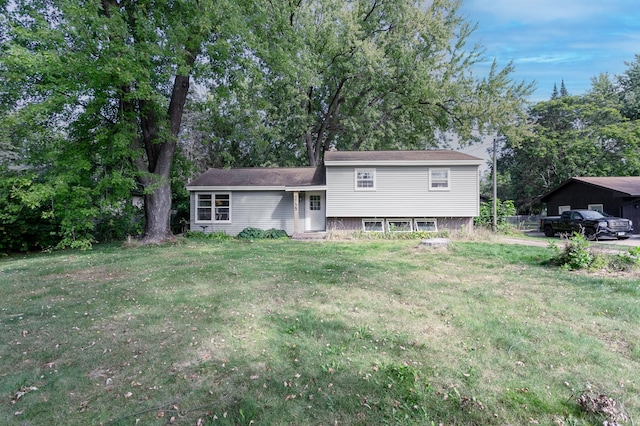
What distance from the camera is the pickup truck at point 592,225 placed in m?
15.6

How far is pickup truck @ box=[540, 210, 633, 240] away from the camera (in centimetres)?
1563

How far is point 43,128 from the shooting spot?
1151cm

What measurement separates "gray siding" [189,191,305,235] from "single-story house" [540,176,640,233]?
18.4 metres

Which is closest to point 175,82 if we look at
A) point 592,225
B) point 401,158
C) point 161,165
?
point 161,165

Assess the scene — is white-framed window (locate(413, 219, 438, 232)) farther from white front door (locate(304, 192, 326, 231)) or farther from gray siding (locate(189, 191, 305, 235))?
gray siding (locate(189, 191, 305, 235))

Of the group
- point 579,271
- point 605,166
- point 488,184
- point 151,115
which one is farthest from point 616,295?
point 488,184

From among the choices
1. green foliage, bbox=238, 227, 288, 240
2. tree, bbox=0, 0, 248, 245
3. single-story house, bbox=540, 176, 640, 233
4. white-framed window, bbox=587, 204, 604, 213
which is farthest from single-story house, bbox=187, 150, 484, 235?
white-framed window, bbox=587, 204, 604, 213

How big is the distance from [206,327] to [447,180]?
14517mm

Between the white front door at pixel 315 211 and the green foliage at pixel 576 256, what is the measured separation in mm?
11132

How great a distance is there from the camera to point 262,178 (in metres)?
17.7

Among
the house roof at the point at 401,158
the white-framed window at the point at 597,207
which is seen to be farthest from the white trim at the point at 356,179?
the white-framed window at the point at 597,207

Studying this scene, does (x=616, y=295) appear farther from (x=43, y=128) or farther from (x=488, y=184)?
(x=488, y=184)

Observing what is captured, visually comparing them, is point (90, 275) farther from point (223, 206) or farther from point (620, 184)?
point (620, 184)

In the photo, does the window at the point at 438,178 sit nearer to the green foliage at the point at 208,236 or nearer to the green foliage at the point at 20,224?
the green foliage at the point at 208,236
